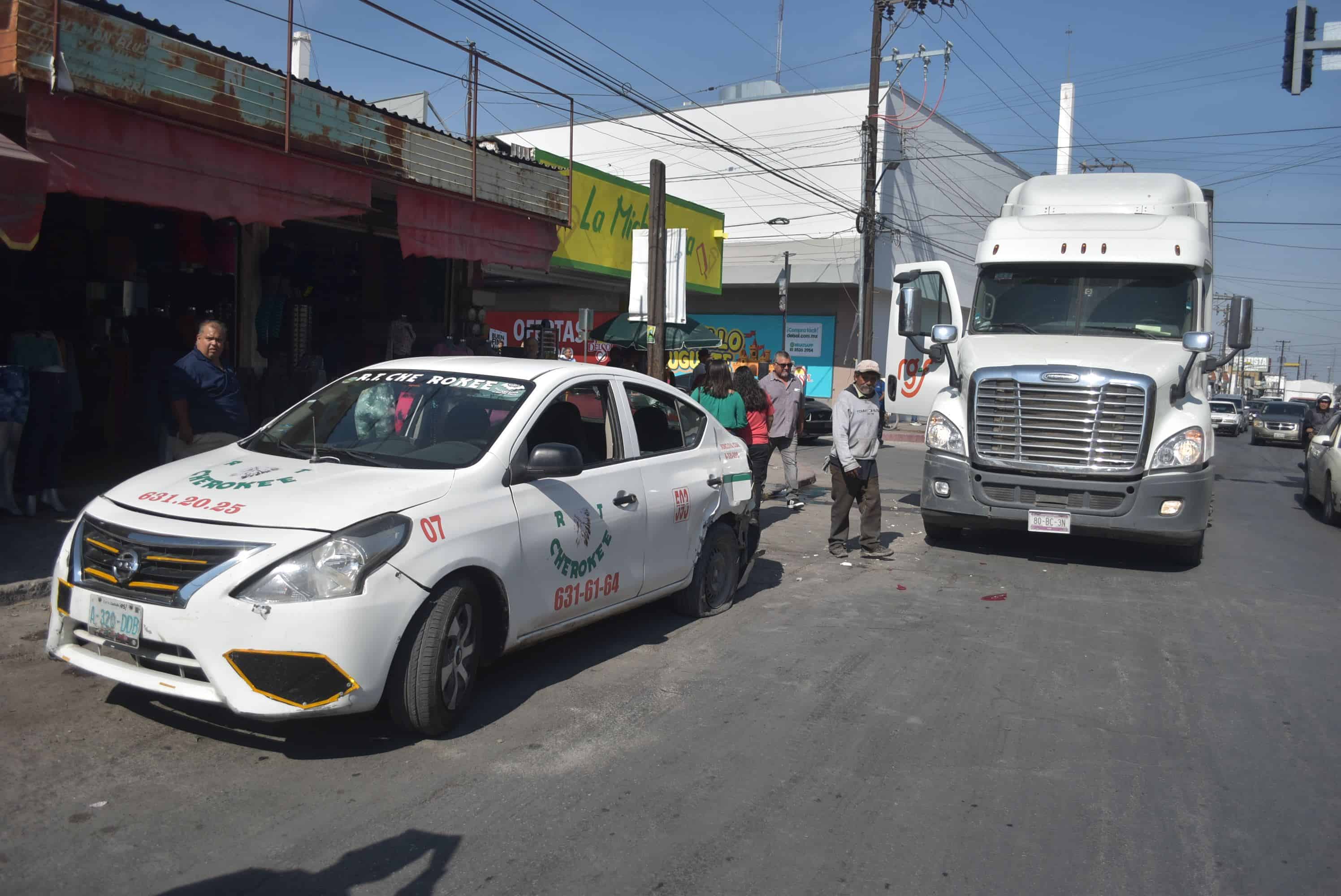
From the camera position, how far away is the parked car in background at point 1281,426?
3512cm

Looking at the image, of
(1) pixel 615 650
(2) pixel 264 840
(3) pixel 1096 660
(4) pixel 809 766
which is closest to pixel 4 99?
(1) pixel 615 650

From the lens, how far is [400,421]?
5535 mm

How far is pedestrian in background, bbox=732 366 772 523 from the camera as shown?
10.8 meters

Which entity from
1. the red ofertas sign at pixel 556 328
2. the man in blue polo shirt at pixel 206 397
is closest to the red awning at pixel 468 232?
the man in blue polo shirt at pixel 206 397

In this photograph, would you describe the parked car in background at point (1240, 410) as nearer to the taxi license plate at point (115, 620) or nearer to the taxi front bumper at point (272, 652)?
the taxi front bumper at point (272, 652)

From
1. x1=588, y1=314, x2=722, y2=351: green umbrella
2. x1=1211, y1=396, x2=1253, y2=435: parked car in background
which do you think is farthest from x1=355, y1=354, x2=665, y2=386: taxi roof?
x1=1211, y1=396, x2=1253, y2=435: parked car in background

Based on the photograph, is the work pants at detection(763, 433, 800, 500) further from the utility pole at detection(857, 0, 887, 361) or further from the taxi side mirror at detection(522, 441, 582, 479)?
the utility pole at detection(857, 0, 887, 361)

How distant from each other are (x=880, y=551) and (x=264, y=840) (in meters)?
6.99

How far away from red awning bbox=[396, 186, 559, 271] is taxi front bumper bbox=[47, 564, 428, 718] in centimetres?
737

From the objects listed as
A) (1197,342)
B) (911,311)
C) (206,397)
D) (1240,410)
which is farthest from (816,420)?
(1240,410)

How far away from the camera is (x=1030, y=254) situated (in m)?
10.8

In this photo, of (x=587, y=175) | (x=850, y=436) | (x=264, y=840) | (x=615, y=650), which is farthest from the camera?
(x=587, y=175)

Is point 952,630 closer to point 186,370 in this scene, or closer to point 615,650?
point 615,650

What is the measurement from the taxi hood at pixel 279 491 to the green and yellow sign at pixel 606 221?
10195 mm
